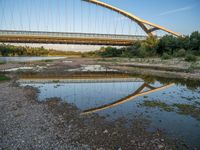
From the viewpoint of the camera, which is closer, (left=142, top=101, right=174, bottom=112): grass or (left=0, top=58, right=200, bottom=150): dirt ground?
(left=0, top=58, right=200, bottom=150): dirt ground

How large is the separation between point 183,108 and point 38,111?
9.19 metres

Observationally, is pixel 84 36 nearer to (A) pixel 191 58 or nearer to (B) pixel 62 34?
(B) pixel 62 34

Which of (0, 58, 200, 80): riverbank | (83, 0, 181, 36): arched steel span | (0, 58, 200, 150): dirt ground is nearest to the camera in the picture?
(0, 58, 200, 150): dirt ground

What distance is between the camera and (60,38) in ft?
203

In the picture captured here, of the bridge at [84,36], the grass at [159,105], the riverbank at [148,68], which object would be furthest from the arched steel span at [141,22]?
the grass at [159,105]

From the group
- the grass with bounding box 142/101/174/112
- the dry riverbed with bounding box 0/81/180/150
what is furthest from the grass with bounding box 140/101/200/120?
the dry riverbed with bounding box 0/81/180/150

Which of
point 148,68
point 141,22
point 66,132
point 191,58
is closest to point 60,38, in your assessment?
point 141,22

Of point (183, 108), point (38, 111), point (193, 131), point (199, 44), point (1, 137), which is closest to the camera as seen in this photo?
point (1, 137)

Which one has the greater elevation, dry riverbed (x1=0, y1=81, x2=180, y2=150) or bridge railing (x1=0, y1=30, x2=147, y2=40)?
bridge railing (x1=0, y1=30, x2=147, y2=40)

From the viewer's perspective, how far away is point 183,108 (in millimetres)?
11914

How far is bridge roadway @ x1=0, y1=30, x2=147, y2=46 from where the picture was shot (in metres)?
58.6

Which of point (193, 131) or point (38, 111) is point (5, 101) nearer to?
point (38, 111)

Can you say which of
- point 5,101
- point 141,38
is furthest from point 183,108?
point 141,38

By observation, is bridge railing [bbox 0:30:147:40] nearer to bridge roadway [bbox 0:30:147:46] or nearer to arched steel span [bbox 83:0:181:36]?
bridge roadway [bbox 0:30:147:46]
